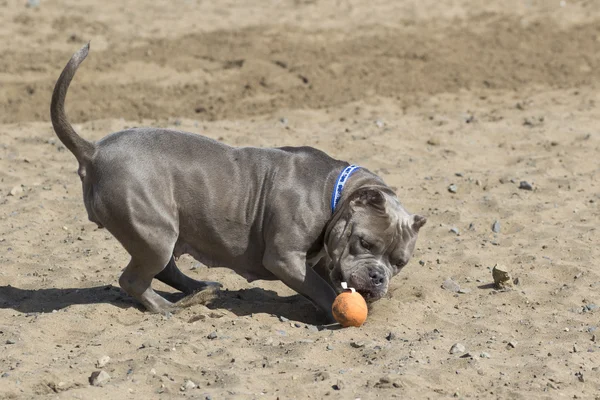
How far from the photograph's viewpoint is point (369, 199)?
6512 millimetres

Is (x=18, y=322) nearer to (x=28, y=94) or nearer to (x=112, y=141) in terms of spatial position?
(x=112, y=141)

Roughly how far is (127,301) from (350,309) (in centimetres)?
176

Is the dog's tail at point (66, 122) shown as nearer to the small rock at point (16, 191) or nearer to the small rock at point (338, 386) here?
the small rock at point (338, 386)

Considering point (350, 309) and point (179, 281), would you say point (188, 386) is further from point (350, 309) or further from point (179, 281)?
point (179, 281)

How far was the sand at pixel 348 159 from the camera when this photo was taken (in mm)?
5816

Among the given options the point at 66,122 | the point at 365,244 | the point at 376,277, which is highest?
the point at 66,122

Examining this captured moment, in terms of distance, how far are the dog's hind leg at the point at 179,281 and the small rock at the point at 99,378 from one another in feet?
5.67

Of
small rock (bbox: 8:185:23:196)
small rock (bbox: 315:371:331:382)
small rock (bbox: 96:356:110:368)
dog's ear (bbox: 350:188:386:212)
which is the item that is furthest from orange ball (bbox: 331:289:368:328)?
small rock (bbox: 8:185:23:196)

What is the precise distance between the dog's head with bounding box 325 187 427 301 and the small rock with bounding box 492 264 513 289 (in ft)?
3.27

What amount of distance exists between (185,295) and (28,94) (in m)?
5.50

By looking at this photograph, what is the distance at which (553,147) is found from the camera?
1041cm

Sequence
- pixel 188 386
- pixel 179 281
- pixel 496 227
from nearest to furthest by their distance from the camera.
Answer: pixel 188 386 < pixel 179 281 < pixel 496 227

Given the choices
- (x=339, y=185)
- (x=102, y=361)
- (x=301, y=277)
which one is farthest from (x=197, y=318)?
(x=339, y=185)

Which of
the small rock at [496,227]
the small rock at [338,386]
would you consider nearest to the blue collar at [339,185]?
the small rock at [338,386]
